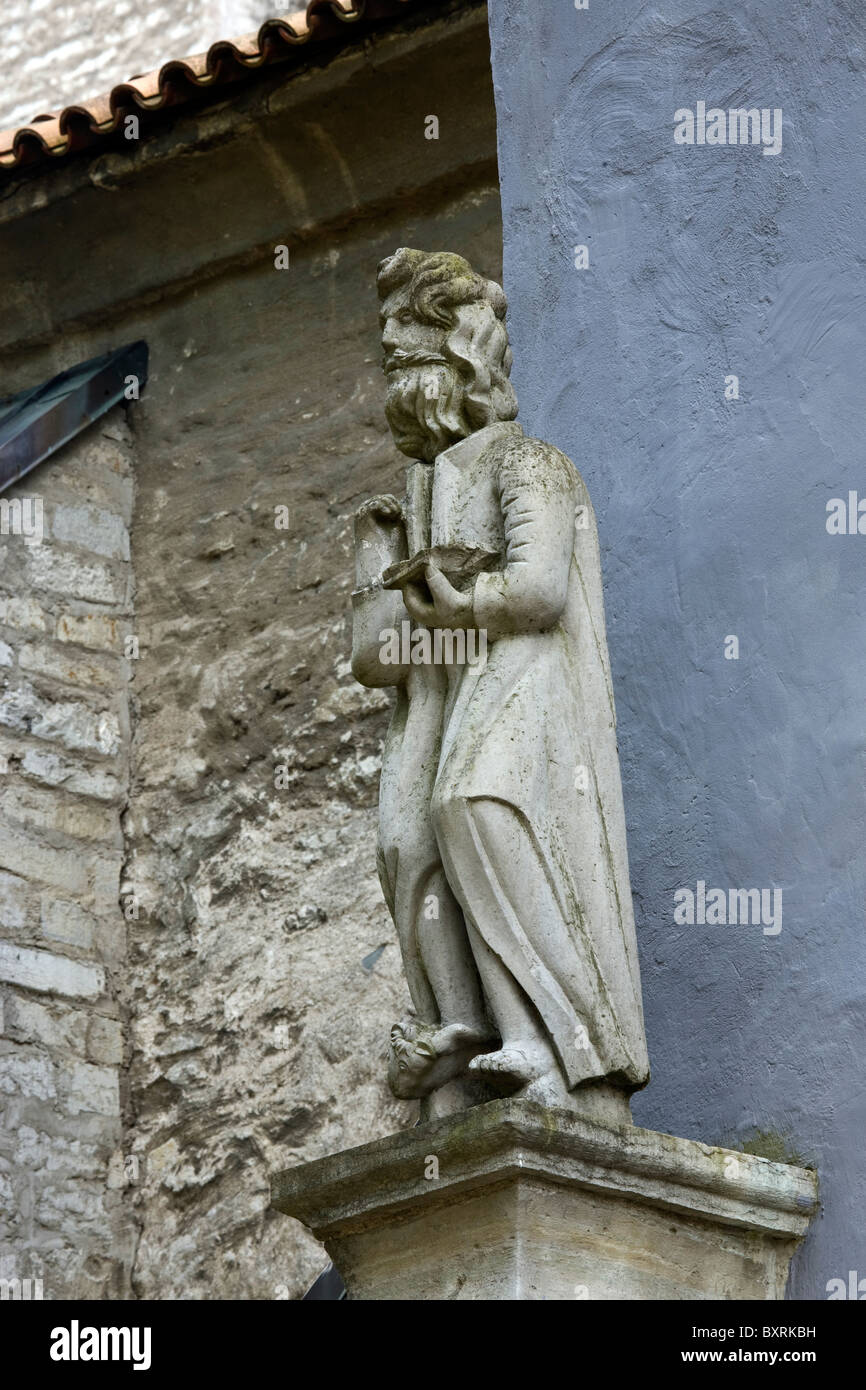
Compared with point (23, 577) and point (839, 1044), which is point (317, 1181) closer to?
point (839, 1044)

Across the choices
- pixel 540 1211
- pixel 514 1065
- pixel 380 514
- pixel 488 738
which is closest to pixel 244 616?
pixel 380 514

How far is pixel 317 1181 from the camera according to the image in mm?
4645

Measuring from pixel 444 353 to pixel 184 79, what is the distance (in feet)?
13.4

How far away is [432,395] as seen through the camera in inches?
202

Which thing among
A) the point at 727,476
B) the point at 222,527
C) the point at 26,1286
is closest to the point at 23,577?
the point at 222,527

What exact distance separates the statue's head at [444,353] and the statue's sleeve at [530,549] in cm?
21

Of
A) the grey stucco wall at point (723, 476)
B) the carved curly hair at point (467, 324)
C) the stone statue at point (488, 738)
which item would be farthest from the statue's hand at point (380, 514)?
the grey stucco wall at point (723, 476)

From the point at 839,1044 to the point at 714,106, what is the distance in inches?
86.9

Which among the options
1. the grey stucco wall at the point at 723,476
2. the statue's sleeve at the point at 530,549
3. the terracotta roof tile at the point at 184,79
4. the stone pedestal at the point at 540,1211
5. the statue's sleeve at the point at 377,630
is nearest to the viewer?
the stone pedestal at the point at 540,1211

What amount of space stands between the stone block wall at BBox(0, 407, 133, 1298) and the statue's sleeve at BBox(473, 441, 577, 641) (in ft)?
13.2

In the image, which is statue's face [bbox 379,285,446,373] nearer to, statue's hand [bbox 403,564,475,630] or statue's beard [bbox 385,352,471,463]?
statue's beard [bbox 385,352,471,463]

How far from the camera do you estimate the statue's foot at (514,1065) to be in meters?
4.53

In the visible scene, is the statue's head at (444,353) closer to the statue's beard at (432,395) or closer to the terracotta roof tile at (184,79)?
the statue's beard at (432,395)
